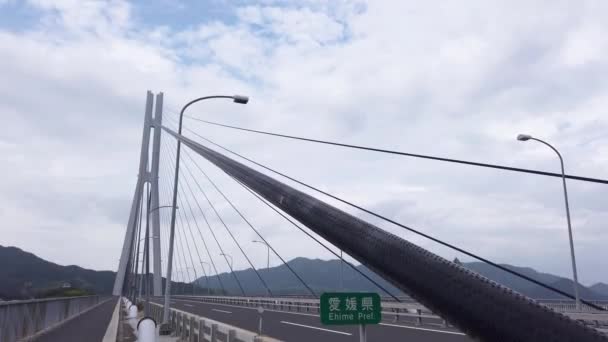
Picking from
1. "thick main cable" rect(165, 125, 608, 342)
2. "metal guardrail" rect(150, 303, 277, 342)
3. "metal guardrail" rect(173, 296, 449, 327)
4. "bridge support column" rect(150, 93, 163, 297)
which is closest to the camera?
"thick main cable" rect(165, 125, 608, 342)

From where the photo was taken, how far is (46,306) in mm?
21422

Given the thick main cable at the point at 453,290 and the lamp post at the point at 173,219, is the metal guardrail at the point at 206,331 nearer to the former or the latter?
the lamp post at the point at 173,219

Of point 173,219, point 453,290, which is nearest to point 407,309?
point 173,219

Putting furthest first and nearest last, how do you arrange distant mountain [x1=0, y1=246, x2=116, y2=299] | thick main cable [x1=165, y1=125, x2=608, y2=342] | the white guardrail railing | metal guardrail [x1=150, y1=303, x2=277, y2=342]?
distant mountain [x1=0, y1=246, x2=116, y2=299]
the white guardrail railing
metal guardrail [x1=150, y1=303, x2=277, y2=342]
thick main cable [x1=165, y1=125, x2=608, y2=342]

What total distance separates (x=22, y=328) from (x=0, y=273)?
173054mm

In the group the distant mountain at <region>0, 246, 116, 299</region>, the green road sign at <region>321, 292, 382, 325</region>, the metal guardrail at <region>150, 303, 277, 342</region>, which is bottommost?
the metal guardrail at <region>150, 303, 277, 342</region>

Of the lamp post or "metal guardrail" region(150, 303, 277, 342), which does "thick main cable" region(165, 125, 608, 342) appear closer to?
"metal guardrail" region(150, 303, 277, 342)

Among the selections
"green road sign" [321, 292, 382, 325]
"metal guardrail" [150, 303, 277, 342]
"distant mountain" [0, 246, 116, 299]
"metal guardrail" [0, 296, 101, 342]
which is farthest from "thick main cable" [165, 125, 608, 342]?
"distant mountain" [0, 246, 116, 299]

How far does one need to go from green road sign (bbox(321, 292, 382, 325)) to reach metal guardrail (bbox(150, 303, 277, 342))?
3.75 metres

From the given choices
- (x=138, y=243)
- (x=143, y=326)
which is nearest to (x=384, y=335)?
(x=143, y=326)

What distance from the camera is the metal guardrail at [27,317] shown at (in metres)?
13.9

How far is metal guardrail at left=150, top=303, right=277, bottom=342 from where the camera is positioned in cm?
1079

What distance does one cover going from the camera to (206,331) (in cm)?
1430

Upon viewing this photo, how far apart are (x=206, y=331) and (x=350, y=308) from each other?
886 cm
